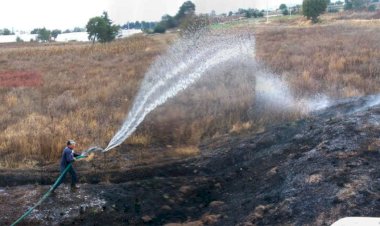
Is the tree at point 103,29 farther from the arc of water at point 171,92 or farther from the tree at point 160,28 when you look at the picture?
the tree at point 160,28

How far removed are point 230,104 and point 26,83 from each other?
12348 mm

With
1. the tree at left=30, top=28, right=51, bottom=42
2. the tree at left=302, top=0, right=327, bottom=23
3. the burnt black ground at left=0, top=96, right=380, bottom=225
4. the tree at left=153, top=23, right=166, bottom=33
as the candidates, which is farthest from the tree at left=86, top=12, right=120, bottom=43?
the tree at left=30, top=28, right=51, bottom=42

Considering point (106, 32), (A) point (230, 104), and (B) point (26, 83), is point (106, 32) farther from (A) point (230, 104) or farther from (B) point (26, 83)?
(A) point (230, 104)

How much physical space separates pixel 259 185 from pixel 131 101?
9.21 m

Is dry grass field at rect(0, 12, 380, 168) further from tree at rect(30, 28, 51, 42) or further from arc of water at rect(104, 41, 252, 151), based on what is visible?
tree at rect(30, 28, 51, 42)

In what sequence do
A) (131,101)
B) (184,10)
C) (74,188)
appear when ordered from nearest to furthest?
(74,188), (184,10), (131,101)

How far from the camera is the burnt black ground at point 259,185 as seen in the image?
8.12m

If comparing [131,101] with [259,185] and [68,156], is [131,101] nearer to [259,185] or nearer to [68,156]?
[68,156]

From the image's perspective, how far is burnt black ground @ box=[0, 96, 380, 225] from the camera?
26.7 ft

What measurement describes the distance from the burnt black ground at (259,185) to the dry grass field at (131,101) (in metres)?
1.83

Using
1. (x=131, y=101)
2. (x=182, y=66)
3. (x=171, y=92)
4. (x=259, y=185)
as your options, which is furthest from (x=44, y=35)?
(x=259, y=185)

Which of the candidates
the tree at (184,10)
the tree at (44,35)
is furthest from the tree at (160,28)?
the tree at (44,35)

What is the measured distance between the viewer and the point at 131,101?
58.7ft

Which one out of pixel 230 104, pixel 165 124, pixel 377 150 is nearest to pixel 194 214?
pixel 377 150
